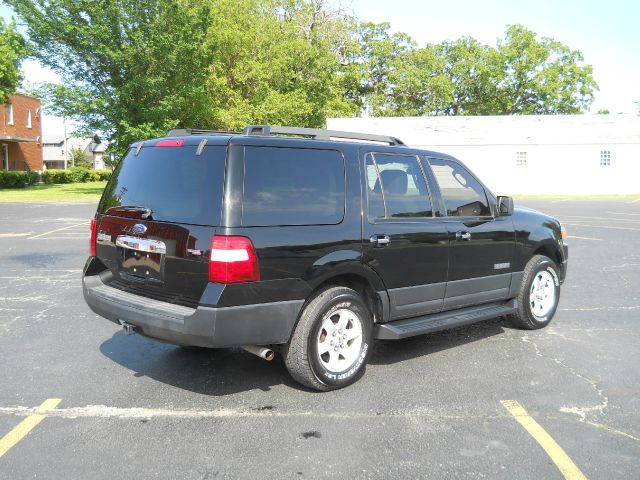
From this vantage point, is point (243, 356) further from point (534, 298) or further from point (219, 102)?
point (219, 102)

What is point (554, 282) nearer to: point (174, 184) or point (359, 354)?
point (359, 354)

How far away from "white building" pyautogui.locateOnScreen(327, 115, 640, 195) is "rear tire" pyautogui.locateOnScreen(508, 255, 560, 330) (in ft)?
116

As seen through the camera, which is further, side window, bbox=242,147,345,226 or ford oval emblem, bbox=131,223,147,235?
ford oval emblem, bbox=131,223,147,235

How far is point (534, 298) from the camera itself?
6219mm

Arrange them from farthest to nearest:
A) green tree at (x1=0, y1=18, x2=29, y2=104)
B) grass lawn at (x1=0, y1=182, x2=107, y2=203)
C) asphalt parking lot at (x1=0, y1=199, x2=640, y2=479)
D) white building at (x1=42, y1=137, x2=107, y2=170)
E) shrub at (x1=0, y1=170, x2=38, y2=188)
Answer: white building at (x1=42, y1=137, x2=107, y2=170)
shrub at (x1=0, y1=170, x2=38, y2=188)
green tree at (x1=0, y1=18, x2=29, y2=104)
grass lawn at (x1=0, y1=182, x2=107, y2=203)
asphalt parking lot at (x1=0, y1=199, x2=640, y2=479)

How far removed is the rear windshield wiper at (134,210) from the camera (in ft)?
14.2

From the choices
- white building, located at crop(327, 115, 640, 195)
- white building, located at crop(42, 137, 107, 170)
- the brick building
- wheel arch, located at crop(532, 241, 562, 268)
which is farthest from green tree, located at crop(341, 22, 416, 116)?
wheel arch, located at crop(532, 241, 562, 268)

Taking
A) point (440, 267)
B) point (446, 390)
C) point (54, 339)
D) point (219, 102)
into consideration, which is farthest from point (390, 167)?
point (219, 102)

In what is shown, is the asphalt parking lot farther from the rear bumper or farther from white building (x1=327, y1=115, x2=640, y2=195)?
white building (x1=327, y1=115, x2=640, y2=195)

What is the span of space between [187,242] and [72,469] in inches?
60.2

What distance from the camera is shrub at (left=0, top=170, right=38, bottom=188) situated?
3953cm

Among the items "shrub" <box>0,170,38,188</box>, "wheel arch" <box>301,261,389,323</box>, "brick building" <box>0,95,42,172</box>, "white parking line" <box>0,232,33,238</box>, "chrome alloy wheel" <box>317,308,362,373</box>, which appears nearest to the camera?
"wheel arch" <box>301,261,389,323</box>

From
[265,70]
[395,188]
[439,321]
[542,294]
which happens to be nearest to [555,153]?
[265,70]

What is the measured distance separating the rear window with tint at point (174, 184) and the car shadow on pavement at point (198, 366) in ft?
4.41
